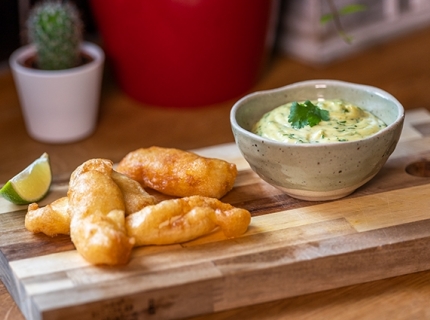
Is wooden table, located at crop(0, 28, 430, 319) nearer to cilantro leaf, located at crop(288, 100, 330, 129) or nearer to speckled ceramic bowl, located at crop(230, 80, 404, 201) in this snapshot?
speckled ceramic bowl, located at crop(230, 80, 404, 201)

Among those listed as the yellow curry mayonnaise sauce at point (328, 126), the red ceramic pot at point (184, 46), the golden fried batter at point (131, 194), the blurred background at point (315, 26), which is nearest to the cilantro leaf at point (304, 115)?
the yellow curry mayonnaise sauce at point (328, 126)

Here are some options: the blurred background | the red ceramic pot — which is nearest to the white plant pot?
the red ceramic pot

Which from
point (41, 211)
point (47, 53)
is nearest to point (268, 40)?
point (47, 53)

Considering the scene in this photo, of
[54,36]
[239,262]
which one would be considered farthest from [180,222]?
[54,36]

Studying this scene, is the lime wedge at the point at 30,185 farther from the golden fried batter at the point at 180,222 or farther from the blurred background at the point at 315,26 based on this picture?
the blurred background at the point at 315,26

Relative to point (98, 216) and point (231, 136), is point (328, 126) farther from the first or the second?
point (231, 136)

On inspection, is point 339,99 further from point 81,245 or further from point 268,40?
point 268,40
